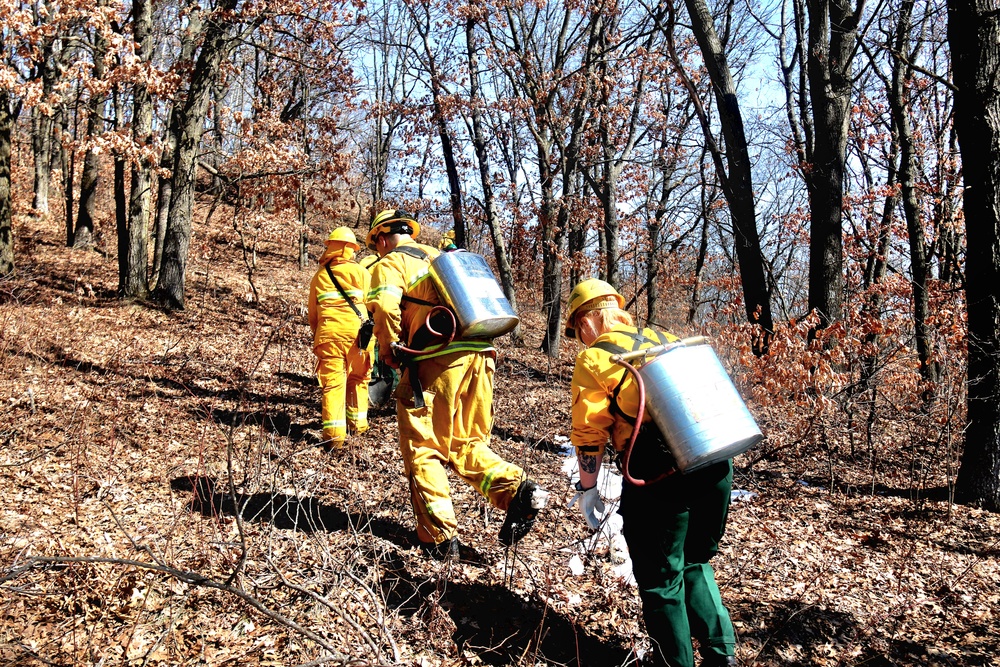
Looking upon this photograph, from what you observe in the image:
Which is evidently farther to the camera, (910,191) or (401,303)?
(910,191)

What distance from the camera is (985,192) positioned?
5.54 m

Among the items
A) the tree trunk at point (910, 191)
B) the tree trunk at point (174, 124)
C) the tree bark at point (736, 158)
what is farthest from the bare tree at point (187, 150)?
the tree trunk at point (910, 191)

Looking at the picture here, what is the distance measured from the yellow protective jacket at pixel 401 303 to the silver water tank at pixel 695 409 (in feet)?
5.00

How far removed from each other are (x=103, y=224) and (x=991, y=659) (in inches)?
754

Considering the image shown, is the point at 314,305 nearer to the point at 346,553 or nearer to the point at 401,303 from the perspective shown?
the point at 401,303

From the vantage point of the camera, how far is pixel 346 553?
4.16 metres

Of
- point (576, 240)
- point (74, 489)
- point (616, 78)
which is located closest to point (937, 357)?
point (74, 489)

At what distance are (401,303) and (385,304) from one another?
0.19 m

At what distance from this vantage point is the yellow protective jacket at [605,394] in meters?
3.16

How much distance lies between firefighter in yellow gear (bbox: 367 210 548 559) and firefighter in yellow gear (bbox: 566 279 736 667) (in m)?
0.72

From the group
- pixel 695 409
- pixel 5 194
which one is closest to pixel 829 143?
pixel 695 409

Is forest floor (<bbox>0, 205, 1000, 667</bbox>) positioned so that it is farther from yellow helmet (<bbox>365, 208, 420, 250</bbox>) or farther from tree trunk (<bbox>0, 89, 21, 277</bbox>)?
tree trunk (<bbox>0, 89, 21, 277</bbox>)

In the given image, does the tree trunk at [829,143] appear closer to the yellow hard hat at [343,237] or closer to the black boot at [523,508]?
the yellow hard hat at [343,237]

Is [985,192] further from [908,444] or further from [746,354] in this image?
[908,444]
